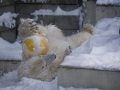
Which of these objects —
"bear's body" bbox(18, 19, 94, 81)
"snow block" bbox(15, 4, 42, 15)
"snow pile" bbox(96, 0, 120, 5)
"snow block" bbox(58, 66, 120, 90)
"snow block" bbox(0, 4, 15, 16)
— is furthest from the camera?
"snow block" bbox(15, 4, 42, 15)

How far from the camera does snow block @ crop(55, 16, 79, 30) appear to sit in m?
5.75

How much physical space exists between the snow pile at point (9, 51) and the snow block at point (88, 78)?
2.27 meters

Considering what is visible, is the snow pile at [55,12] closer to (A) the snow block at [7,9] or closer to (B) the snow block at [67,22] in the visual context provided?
(B) the snow block at [67,22]

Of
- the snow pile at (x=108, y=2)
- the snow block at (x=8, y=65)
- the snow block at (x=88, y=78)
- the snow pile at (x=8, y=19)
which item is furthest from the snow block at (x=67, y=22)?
the snow block at (x=88, y=78)

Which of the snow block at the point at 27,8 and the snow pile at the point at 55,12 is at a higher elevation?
the snow block at the point at 27,8

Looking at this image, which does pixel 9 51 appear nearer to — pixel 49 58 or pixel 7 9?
pixel 7 9

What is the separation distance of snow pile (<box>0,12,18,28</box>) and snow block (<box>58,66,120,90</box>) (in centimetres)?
300

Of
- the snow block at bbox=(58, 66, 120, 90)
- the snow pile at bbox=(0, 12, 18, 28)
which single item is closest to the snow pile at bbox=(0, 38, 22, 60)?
the snow pile at bbox=(0, 12, 18, 28)

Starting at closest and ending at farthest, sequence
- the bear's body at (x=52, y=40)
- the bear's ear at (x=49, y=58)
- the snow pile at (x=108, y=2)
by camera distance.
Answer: the bear's ear at (x=49, y=58)
the bear's body at (x=52, y=40)
the snow pile at (x=108, y=2)

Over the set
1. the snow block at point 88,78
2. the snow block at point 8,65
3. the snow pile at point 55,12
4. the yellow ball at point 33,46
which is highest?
the snow pile at point 55,12

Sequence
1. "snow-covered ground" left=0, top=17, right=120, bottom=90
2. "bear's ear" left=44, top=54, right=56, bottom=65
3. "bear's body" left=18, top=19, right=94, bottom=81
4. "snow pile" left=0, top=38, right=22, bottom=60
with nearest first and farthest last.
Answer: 1. "snow-covered ground" left=0, top=17, right=120, bottom=90
2. "bear's ear" left=44, top=54, right=56, bottom=65
3. "bear's body" left=18, top=19, right=94, bottom=81
4. "snow pile" left=0, top=38, right=22, bottom=60

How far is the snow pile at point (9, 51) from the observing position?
5113 mm

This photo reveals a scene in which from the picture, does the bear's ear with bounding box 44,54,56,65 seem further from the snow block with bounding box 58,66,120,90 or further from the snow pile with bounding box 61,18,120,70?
the snow block with bounding box 58,66,120,90

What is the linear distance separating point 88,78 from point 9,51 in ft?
8.86
